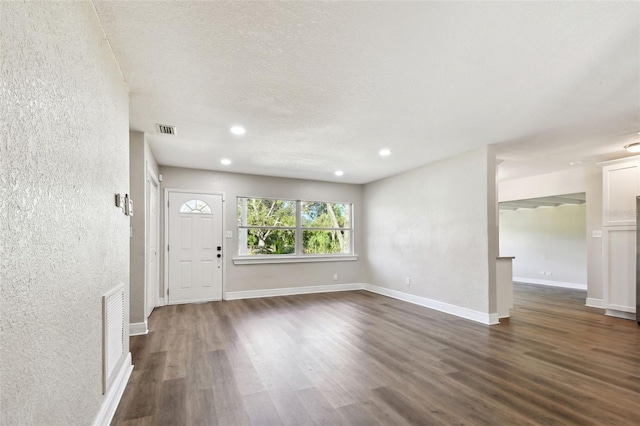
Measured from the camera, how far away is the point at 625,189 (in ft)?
15.4

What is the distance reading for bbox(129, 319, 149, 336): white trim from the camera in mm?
3742

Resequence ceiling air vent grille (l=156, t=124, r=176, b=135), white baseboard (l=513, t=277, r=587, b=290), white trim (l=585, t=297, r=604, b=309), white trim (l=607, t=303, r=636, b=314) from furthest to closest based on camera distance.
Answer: white baseboard (l=513, t=277, r=587, b=290)
white trim (l=585, t=297, r=604, b=309)
white trim (l=607, t=303, r=636, b=314)
ceiling air vent grille (l=156, t=124, r=176, b=135)

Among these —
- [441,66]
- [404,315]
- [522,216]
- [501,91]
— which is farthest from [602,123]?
[522,216]

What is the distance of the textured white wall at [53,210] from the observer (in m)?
0.96

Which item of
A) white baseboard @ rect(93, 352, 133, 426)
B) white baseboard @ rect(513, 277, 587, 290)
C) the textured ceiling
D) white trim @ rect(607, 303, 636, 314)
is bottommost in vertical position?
white baseboard @ rect(513, 277, 587, 290)

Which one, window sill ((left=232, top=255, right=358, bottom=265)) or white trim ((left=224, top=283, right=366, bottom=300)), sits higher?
window sill ((left=232, top=255, right=358, bottom=265))

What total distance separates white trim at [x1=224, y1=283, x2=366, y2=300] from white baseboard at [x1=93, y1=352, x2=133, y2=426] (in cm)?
323

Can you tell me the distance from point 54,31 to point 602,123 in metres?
4.81

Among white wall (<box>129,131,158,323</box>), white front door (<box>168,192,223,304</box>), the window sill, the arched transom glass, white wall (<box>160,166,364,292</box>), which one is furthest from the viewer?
the window sill

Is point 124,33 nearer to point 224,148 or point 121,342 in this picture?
point 121,342

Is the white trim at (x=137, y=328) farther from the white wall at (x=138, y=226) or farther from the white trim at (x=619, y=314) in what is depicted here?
the white trim at (x=619, y=314)

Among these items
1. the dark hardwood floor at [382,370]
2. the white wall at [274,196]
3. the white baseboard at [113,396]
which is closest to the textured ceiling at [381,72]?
the white wall at [274,196]

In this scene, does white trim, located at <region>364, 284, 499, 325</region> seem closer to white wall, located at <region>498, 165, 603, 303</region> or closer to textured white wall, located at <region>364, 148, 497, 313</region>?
textured white wall, located at <region>364, 148, 497, 313</region>

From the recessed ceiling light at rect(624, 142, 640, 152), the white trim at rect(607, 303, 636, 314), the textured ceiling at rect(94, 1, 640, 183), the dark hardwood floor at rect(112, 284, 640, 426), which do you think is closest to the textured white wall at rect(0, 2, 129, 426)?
the textured ceiling at rect(94, 1, 640, 183)
